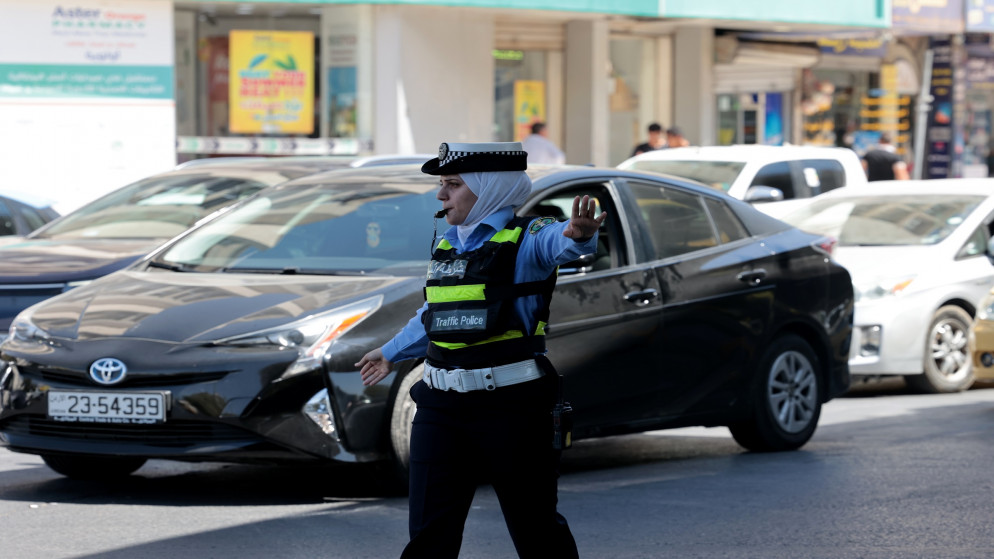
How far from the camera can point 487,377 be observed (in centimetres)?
433

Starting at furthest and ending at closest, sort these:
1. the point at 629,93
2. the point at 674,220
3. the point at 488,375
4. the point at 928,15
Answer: the point at 928,15, the point at 629,93, the point at 674,220, the point at 488,375

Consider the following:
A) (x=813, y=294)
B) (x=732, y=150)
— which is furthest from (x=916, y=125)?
(x=813, y=294)

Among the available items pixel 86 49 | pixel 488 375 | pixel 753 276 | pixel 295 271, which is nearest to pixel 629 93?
pixel 86 49

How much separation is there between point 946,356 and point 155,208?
18.8 ft

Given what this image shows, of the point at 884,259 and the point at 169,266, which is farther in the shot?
the point at 884,259

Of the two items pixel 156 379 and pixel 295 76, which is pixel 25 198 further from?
pixel 295 76

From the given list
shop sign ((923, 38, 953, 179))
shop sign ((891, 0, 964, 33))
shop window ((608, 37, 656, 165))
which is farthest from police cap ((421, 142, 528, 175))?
shop sign ((923, 38, 953, 179))

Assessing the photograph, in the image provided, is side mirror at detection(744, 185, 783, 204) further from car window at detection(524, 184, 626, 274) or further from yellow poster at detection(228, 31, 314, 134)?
yellow poster at detection(228, 31, 314, 134)

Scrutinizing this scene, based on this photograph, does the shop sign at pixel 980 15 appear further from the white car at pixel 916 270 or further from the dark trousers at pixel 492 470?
the dark trousers at pixel 492 470

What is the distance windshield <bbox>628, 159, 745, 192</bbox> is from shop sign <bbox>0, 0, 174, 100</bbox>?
6.31m

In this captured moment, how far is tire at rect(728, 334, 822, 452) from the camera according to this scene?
815 centimetres

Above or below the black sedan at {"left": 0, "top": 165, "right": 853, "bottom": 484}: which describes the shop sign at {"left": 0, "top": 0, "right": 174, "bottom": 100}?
above

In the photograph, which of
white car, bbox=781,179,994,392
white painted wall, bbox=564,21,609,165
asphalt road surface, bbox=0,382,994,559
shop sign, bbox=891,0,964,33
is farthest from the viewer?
shop sign, bbox=891,0,964,33

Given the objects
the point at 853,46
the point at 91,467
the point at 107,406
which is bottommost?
the point at 91,467
